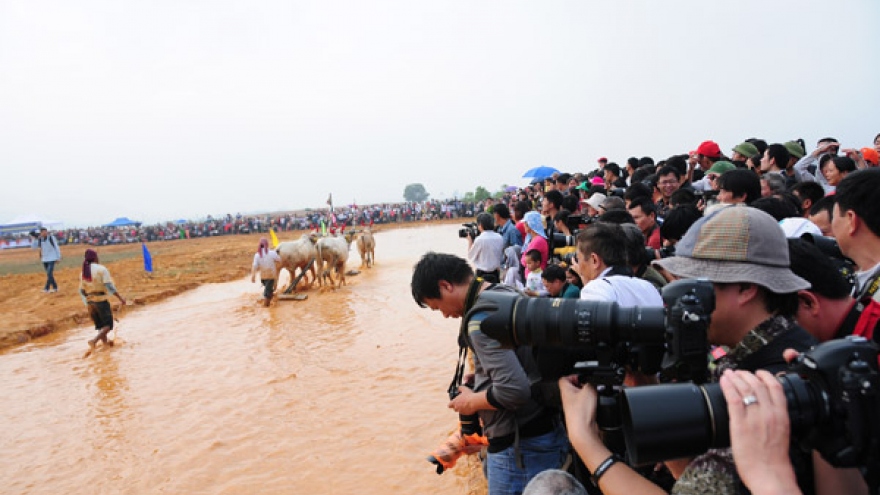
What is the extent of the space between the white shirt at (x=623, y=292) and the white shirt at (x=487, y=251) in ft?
14.9

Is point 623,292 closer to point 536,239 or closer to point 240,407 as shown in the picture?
point 536,239

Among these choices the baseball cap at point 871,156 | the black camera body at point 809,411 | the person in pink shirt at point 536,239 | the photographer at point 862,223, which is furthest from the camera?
the person in pink shirt at point 536,239

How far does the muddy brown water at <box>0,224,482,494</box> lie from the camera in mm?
5195

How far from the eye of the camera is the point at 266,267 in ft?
43.8

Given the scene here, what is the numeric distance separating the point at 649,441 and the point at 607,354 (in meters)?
0.44

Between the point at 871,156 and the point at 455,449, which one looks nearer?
the point at 455,449

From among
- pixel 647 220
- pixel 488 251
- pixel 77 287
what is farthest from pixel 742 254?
pixel 77 287

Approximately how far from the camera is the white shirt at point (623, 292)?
2227 millimetres

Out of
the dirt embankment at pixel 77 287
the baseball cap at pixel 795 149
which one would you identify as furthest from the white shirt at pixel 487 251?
the dirt embankment at pixel 77 287

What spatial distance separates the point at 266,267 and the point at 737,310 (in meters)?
13.1

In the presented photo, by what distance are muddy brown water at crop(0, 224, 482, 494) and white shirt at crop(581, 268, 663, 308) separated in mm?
2939

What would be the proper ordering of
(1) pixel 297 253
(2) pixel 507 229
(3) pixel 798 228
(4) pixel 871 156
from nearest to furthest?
(3) pixel 798 228 → (4) pixel 871 156 → (2) pixel 507 229 → (1) pixel 297 253

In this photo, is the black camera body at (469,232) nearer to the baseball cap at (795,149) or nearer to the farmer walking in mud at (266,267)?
the baseball cap at (795,149)

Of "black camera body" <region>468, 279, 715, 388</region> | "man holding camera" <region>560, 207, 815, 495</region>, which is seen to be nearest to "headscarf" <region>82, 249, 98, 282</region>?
"black camera body" <region>468, 279, 715, 388</region>
